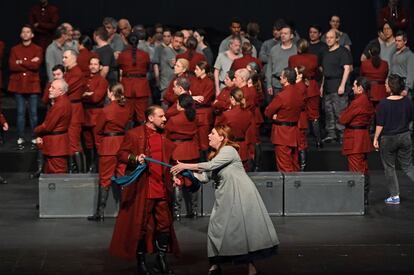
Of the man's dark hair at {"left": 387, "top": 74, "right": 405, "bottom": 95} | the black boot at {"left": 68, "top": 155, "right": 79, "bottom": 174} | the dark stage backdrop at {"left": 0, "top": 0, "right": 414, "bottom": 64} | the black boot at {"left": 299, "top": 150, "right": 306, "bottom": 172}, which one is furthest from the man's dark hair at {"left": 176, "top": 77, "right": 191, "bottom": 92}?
the dark stage backdrop at {"left": 0, "top": 0, "right": 414, "bottom": 64}

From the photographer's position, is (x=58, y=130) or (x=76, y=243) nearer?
(x=76, y=243)

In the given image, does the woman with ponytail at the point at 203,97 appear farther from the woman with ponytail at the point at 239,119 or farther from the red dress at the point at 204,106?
the woman with ponytail at the point at 239,119

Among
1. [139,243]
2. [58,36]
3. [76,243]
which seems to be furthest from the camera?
[58,36]

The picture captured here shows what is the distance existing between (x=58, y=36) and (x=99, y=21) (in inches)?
196

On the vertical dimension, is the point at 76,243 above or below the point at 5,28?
below

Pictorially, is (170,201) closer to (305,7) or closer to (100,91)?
(100,91)

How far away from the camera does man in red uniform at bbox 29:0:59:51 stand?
832 inches

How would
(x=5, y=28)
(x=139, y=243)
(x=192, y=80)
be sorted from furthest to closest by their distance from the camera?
(x=5, y=28), (x=192, y=80), (x=139, y=243)

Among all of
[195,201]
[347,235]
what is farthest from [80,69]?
[347,235]

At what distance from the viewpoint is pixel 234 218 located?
12.4 metres

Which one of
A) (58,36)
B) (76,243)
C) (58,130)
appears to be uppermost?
(58,36)

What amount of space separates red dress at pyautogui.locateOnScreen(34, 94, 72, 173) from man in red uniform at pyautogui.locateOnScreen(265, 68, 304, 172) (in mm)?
2790

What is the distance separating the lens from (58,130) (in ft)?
51.8

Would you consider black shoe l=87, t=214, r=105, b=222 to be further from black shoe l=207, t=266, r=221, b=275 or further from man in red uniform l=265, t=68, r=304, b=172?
black shoe l=207, t=266, r=221, b=275
